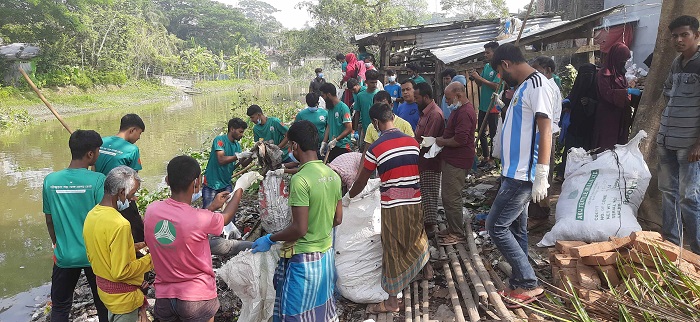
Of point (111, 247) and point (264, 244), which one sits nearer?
point (111, 247)

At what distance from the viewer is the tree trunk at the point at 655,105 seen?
4035 mm

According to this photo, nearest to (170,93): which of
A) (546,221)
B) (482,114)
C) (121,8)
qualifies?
(121,8)

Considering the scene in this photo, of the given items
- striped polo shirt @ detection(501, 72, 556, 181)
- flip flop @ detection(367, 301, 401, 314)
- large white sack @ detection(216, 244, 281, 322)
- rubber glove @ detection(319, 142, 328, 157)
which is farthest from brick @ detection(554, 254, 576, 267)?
rubber glove @ detection(319, 142, 328, 157)

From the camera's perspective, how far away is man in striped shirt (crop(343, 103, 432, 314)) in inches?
135

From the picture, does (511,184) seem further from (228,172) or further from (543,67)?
(228,172)

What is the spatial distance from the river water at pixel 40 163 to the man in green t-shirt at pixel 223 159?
2744mm

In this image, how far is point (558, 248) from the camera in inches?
135

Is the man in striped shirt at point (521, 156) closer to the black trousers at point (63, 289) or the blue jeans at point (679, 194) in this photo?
the blue jeans at point (679, 194)

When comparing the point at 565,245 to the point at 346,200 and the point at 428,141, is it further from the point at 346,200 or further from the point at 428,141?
the point at 346,200

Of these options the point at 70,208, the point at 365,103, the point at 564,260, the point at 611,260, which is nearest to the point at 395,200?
the point at 564,260

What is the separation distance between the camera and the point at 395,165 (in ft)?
11.3

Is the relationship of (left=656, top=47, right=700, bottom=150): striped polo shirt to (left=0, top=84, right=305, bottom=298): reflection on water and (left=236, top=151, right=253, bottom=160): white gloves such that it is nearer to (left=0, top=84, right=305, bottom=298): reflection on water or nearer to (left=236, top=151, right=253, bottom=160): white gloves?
(left=236, top=151, right=253, bottom=160): white gloves

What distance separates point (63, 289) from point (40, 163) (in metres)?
11.5

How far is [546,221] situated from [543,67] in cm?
179
